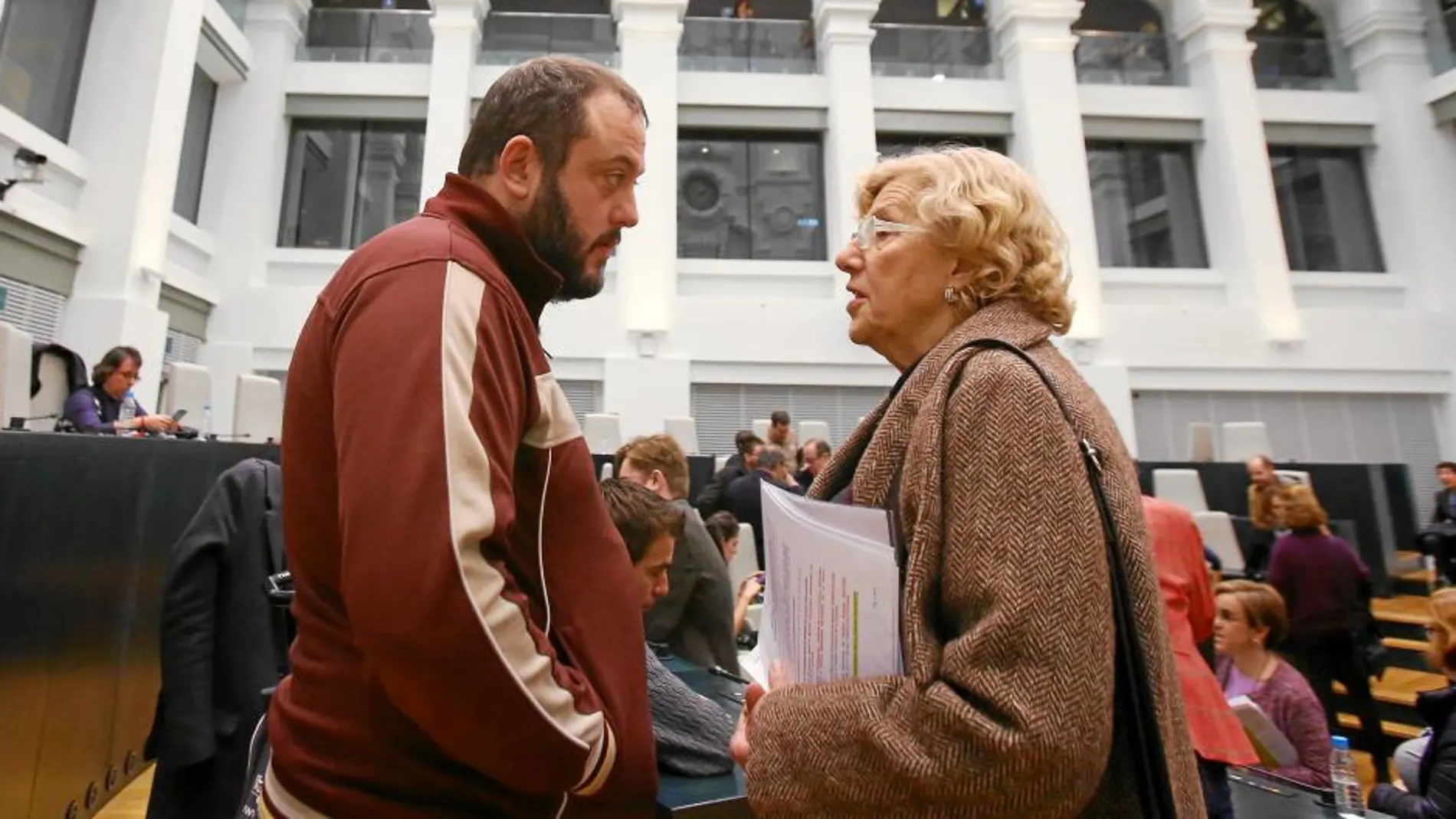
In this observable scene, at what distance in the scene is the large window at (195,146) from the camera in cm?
965

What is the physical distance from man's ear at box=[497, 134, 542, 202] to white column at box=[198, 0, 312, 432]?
401 inches

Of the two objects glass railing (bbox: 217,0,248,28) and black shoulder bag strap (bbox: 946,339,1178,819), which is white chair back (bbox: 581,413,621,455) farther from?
glass railing (bbox: 217,0,248,28)

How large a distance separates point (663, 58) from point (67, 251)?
292 inches

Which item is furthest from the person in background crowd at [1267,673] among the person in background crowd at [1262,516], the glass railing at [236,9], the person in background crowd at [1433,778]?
the glass railing at [236,9]

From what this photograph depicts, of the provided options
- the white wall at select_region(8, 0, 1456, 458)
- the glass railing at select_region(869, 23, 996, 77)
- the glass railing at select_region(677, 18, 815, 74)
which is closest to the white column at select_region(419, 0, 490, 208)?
the white wall at select_region(8, 0, 1456, 458)

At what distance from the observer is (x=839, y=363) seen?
10109 mm

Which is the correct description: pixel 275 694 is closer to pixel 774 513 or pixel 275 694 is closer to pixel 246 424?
pixel 774 513

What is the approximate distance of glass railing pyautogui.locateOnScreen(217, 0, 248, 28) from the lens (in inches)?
391

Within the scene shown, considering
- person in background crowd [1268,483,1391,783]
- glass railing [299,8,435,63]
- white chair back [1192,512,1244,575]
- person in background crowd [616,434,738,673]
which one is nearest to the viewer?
person in background crowd [616,434,738,673]

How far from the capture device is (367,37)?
11039 millimetres

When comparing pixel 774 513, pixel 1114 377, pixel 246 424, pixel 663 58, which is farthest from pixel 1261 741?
pixel 663 58

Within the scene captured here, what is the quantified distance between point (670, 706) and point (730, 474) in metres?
3.84

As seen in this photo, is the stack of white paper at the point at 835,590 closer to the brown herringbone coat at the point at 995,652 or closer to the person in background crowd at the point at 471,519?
the brown herringbone coat at the point at 995,652

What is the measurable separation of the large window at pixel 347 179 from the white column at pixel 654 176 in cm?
335
